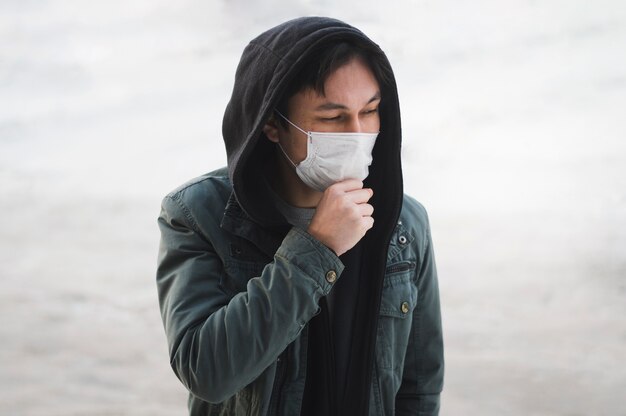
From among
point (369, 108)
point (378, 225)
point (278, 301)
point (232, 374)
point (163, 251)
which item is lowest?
point (232, 374)

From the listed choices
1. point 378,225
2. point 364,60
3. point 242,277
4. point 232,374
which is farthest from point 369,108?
point 232,374

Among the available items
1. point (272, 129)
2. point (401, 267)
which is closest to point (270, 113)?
point (272, 129)

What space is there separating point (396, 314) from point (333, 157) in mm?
514

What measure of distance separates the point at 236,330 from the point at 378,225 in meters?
0.62

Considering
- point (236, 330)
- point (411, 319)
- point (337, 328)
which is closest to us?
point (236, 330)

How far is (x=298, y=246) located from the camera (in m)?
2.12

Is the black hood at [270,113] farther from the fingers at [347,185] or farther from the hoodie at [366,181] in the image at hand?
the fingers at [347,185]

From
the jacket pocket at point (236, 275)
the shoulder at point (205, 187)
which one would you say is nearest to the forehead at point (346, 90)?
the shoulder at point (205, 187)

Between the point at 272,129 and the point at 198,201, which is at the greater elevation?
the point at 272,129

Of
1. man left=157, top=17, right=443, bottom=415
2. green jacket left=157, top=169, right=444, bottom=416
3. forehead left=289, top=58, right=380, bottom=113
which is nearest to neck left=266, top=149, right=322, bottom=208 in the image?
man left=157, top=17, right=443, bottom=415

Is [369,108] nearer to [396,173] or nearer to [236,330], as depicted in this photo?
[396,173]

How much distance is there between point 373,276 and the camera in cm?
247

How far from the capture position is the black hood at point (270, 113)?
7.25ft

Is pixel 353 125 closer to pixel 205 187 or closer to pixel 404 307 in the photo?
pixel 205 187
